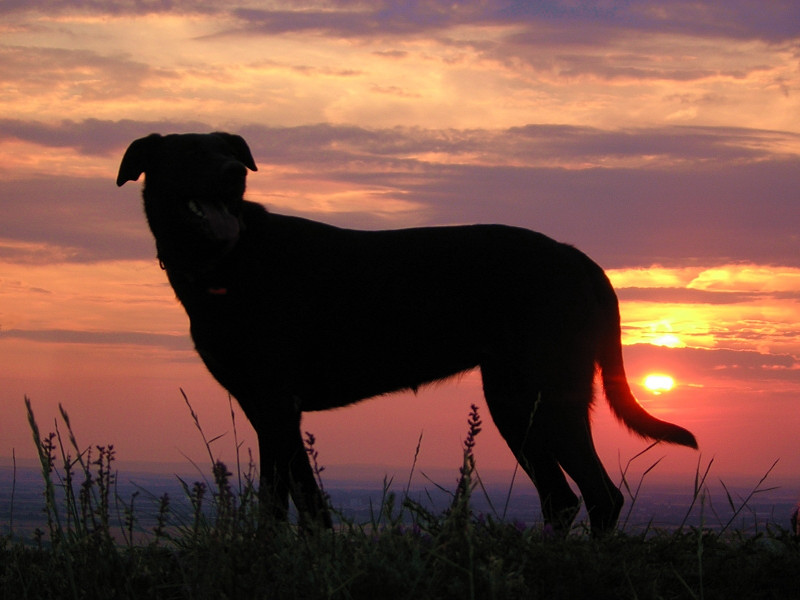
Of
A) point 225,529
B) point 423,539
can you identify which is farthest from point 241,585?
point 423,539

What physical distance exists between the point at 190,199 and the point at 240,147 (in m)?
0.81

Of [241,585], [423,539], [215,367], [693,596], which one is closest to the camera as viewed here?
[241,585]

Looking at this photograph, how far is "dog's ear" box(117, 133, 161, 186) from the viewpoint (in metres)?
5.28

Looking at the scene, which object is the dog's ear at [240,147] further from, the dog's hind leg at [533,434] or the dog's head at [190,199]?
the dog's hind leg at [533,434]

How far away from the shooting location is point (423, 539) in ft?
11.2

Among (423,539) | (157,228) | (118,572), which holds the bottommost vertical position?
(118,572)

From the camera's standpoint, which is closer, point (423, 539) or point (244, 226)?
point (423, 539)

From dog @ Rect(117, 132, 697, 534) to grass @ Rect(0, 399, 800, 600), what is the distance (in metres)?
1.12

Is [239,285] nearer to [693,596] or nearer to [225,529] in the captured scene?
[225,529]

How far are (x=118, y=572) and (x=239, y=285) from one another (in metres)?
2.03

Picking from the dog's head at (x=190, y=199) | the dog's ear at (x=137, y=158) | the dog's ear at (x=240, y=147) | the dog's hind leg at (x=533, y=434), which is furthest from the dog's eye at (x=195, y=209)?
the dog's hind leg at (x=533, y=434)

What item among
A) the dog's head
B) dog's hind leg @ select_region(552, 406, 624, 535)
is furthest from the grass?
the dog's head

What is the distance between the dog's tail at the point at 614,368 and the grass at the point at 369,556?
46.7 inches

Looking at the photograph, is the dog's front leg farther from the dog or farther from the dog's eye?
the dog's eye
